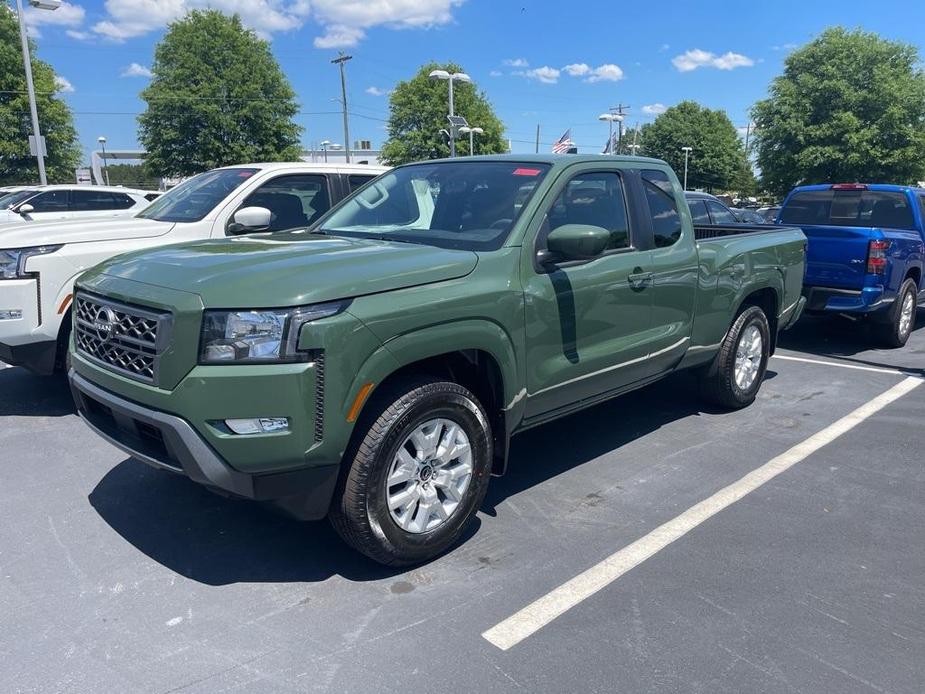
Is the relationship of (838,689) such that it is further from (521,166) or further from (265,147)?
(265,147)

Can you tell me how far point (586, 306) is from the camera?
13.1 feet

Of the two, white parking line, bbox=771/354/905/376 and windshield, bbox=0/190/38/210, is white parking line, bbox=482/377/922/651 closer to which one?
white parking line, bbox=771/354/905/376

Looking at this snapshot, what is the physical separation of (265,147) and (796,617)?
32.4 metres

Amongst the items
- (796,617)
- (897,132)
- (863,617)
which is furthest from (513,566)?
(897,132)

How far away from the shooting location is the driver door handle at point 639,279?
171 inches

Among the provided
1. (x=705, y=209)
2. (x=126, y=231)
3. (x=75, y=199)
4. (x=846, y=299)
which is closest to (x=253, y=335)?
(x=126, y=231)

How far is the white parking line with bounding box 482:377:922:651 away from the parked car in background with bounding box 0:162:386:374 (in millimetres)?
3487

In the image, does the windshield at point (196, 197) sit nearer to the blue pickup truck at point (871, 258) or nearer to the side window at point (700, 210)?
the blue pickup truck at point (871, 258)

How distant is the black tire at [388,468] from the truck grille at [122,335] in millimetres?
894

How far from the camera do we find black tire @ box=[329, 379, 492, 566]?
3055 mm

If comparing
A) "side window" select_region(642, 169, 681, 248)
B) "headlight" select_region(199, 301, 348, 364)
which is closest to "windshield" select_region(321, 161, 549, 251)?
"side window" select_region(642, 169, 681, 248)

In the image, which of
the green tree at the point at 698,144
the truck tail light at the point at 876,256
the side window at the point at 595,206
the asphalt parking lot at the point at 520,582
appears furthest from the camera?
the green tree at the point at 698,144

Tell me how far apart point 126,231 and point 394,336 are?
3.70 m

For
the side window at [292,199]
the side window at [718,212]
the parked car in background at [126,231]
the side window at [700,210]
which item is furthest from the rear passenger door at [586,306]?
the side window at [718,212]
